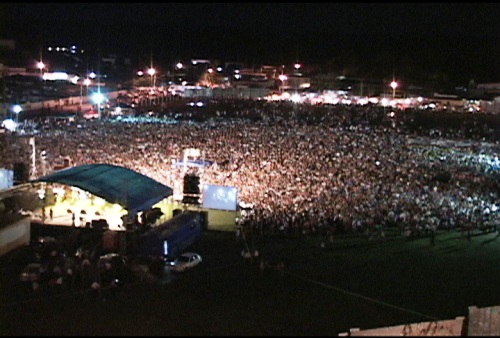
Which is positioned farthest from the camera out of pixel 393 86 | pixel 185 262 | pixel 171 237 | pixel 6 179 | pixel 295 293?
pixel 393 86

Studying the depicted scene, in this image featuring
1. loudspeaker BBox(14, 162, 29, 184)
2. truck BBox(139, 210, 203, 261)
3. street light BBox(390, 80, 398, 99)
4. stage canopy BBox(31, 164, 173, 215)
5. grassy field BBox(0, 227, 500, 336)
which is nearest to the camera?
grassy field BBox(0, 227, 500, 336)

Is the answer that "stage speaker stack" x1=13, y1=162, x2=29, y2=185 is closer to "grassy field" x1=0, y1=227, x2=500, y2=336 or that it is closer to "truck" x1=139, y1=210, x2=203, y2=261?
"truck" x1=139, y1=210, x2=203, y2=261

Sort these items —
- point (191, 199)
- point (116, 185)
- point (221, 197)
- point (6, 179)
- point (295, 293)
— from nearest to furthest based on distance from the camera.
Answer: point (295, 293) → point (116, 185) → point (221, 197) → point (191, 199) → point (6, 179)

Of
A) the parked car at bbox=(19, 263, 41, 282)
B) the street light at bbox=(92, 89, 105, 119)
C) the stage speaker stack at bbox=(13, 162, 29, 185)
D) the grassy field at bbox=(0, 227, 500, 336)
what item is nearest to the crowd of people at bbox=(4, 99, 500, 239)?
the grassy field at bbox=(0, 227, 500, 336)

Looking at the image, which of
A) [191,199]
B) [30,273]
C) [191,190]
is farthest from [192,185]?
[30,273]

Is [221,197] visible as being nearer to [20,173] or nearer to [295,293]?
[20,173]

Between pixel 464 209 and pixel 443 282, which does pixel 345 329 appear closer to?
pixel 443 282
